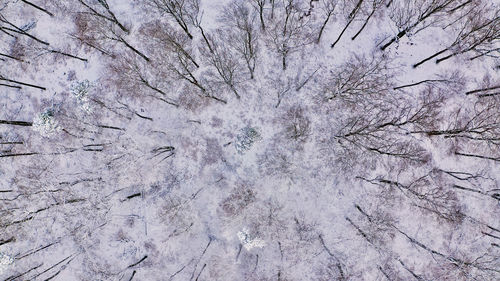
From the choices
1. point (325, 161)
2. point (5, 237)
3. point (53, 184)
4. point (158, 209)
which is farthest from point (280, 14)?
point (5, 237)

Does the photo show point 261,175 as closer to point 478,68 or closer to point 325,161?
point 325,161

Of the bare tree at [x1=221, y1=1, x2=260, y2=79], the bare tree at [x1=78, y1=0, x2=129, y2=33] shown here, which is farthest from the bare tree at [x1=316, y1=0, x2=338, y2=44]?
the bare tree at [x1=78, y1=0, x2=129, y2=33]

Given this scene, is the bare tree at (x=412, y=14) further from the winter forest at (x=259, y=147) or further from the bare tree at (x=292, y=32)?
the bare tree at (x=292, y=32)

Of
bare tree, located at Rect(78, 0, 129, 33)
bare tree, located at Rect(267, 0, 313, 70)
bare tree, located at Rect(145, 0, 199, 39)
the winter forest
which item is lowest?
the winter forest

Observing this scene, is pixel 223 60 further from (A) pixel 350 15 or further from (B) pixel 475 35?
(B) pixel 475 35

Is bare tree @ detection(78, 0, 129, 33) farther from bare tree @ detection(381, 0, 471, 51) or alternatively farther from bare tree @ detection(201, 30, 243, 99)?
bare tree @ detection(381, 0, 471, 51)

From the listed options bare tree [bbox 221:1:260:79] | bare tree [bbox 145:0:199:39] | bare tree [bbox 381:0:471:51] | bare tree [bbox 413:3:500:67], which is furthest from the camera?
bare tree [bbox 221:1:260:79]

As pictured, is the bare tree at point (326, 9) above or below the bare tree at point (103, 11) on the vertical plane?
below

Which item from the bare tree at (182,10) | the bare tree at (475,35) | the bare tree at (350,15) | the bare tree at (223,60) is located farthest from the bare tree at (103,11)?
the bare tree at (475,35)

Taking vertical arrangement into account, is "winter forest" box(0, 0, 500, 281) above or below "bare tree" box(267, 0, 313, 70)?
below
